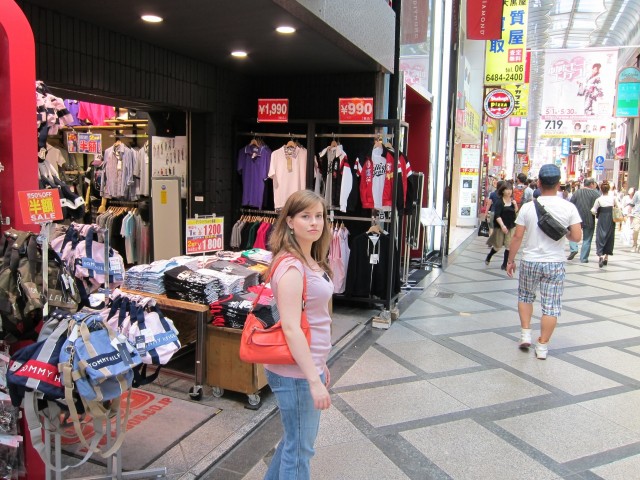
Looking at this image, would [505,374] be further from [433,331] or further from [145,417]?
[145,417]

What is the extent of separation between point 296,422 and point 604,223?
10.6 m

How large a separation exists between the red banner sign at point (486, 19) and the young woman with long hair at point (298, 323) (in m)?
9.70

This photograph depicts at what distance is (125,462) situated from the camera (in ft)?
9.99

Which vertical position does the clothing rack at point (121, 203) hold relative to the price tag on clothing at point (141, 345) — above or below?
above

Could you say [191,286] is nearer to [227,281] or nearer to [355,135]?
[227,281]

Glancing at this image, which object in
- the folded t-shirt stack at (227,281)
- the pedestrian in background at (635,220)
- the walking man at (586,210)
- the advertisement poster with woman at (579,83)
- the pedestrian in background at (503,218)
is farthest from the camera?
the advertisement poster with woman at (579,83)

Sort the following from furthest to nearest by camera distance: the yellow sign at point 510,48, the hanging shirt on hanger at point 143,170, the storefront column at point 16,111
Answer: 1. the yellow sign at point 510,48
2. the hanging shirt on hanger at point 143,170
3. the storefront column at point 16,111

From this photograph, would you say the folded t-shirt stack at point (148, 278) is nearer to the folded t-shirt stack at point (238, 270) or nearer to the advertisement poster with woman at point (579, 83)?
the folded t-shirt stack at point (238, 270)

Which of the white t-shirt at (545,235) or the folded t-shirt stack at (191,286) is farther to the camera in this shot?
the white t-shirt at (545,235)

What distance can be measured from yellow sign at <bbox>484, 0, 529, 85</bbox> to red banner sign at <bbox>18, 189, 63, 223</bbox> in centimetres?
1519

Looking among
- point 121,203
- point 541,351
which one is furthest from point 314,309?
point 121,203

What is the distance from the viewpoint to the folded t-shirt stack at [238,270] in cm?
→ 421

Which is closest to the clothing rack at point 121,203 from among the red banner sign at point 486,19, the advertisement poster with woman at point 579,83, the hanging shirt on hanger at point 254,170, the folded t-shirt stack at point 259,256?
the hanging shirt on hanger at point 254,170

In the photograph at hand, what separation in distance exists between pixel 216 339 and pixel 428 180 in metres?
6.88
